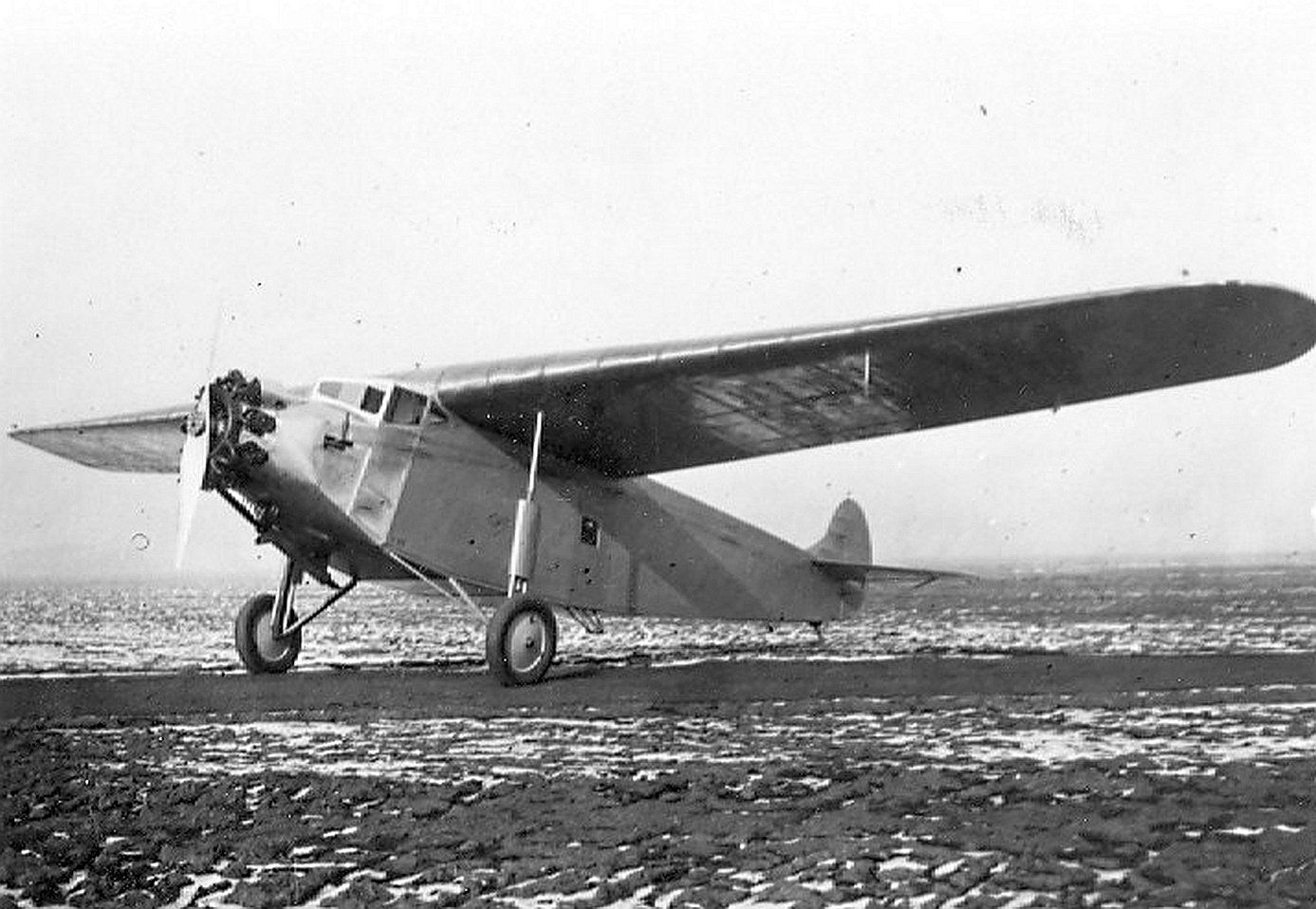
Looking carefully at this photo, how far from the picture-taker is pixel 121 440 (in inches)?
534

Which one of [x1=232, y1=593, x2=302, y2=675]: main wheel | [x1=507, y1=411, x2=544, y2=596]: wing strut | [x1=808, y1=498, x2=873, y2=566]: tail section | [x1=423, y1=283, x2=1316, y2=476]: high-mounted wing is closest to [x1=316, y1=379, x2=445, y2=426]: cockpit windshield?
[x1=423, y1=283, x2=1316, y2=476]: high-mounted wing

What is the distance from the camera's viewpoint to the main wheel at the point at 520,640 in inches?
390

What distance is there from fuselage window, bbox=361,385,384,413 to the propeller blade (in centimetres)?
141

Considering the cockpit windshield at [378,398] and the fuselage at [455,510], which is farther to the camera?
the cockpit windshield at [378,398]

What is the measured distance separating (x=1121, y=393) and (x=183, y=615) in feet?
87.7

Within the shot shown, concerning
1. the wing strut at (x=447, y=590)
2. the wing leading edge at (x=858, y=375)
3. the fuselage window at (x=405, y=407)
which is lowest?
the wing strut at (x=447, y=590)

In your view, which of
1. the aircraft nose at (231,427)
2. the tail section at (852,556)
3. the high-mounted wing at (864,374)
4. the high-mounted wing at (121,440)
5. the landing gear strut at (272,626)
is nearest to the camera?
the high-mounted wing at (864,374)

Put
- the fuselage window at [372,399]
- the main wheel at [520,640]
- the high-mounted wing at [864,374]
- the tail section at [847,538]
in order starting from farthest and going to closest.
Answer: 1. the tail section at [847,538]
2. the fuselage window at [372,399]
3. the main wheel at [520,640]
4. the high-mounted wing at [864,374]

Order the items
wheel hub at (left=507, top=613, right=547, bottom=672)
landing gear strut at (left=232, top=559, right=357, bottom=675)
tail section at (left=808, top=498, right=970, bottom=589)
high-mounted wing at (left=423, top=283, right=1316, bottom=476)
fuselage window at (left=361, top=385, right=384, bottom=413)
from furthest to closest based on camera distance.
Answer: tail section at (left=808, top=498, right=970, bottom=589)
landing gear strut at (left=232, top=559, right=357, bottom=675)
fuselage window at (left=361, top=385, right=384, bottom=413)
wheel hub at (left=507, top=613, right=547, bottom=672)
high-mounted wing at (left=423, top=283, right=1316, bottom=476)

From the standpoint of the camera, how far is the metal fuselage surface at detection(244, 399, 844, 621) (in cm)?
1000

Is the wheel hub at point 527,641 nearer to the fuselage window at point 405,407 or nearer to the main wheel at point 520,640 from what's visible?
the main wheel at point 520,640

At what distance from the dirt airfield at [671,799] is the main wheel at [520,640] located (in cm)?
80

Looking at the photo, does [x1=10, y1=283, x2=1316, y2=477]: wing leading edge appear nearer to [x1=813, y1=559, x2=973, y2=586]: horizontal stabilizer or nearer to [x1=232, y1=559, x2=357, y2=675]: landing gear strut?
[x1=232, y1=559, x2=357, y2=675]: landing gear strut

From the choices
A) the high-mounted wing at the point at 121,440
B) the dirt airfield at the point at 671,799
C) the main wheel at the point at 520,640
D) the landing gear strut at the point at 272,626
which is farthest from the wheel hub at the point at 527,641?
the high-mounted wing at the point at 121,440
